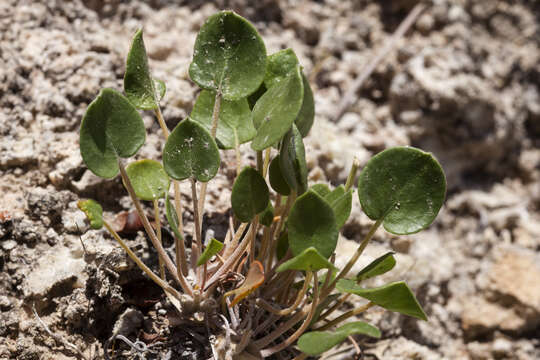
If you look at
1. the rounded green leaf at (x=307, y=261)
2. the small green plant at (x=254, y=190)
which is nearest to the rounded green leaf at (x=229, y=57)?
the small green plant at (x=254, y=190)

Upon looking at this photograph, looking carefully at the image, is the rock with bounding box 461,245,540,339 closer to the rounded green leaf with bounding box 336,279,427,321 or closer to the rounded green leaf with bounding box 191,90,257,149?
the rounded green leaf with bounding box 336,279,427,321

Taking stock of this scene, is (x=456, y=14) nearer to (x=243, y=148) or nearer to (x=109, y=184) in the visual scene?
(x=243, y=148)

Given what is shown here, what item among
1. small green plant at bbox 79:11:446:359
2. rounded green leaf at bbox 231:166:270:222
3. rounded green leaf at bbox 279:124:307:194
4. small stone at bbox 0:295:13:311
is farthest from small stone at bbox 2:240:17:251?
rounded green leaf at bbox 279:124:307:194

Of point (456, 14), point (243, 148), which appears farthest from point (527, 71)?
point (243, 148)

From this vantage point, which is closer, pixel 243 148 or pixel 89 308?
pixel 89 308

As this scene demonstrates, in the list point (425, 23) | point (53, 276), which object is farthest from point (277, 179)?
point (425, 23)
